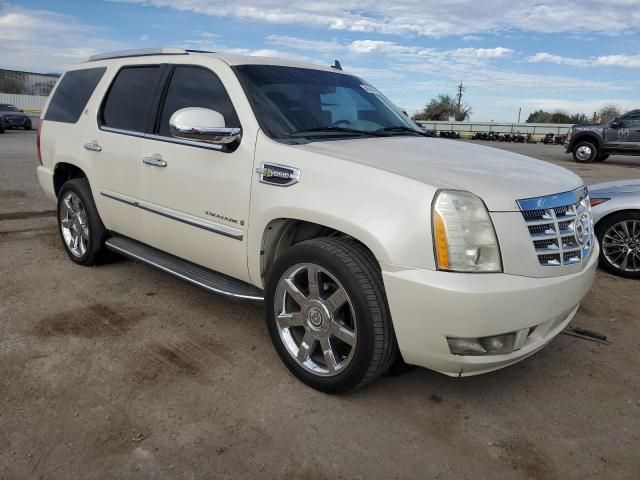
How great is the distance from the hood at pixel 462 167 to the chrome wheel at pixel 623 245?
216cm

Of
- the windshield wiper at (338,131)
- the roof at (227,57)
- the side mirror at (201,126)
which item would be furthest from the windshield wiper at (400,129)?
the side mirror at (201,126)

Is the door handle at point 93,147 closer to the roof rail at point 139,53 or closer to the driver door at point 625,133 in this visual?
the roof rail at point 139,53

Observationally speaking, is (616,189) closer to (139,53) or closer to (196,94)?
(196,94)

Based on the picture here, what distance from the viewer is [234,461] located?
2.38 m

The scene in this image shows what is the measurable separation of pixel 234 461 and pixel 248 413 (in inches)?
14.4

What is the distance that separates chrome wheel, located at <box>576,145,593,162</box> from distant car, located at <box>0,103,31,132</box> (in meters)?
24.0

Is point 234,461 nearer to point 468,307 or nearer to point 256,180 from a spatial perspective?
point 468,307

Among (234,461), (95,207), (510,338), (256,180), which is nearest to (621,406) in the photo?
(510,338)

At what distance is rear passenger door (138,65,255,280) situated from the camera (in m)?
3.22

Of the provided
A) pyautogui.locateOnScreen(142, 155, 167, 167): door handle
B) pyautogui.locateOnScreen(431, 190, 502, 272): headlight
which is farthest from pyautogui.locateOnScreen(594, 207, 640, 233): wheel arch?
pyautogui.locateOnScreen(142, 155, 167, 167): door handle

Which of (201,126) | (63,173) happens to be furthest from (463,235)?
(63,173)

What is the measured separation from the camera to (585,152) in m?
18.6

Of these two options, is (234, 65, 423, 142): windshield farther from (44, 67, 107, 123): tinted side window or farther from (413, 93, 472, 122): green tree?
(413, 93, 472, 122): green tree

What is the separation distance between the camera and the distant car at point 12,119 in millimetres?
24914
